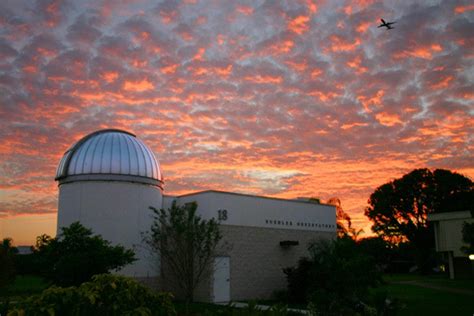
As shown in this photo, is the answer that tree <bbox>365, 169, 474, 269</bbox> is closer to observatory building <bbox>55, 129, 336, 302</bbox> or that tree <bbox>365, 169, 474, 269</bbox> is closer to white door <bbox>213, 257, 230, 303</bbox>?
observatory building <bbox>55, 129, 336, 302</bbox>

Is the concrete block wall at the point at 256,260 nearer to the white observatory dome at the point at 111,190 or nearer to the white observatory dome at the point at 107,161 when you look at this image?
the white observatory dome at the point at 111,190

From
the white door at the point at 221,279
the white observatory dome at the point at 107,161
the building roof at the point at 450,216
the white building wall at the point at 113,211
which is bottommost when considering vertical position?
the white door at the point at 221,279

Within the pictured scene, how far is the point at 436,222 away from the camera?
40.4 m

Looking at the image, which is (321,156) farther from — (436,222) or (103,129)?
(436,222)

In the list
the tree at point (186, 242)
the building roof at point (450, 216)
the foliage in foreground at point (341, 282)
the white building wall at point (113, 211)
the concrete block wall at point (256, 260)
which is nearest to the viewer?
the foliage in foreground at point (341, 282)

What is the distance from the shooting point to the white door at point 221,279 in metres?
21.4

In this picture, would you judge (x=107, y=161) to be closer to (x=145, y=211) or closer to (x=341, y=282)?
(x=145, y=211)

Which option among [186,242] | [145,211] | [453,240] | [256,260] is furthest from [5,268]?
[453,240]

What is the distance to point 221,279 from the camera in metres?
21.7

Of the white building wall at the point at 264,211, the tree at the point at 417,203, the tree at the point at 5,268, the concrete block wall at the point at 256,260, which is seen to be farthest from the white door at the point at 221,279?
the tree at the point at 417,203

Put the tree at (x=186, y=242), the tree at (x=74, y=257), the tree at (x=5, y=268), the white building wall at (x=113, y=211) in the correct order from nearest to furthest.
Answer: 1. the tree at (x=74, y=257)
2. the tree at (x=5, y=268)
3. the tree at (x=186, y=242)
4. the white building wall at (x=113, y=211)

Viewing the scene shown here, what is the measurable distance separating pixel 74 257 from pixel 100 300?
8076 mm

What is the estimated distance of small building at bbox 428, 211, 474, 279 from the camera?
37656 millimetres

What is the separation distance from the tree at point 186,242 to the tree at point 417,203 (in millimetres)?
33858
